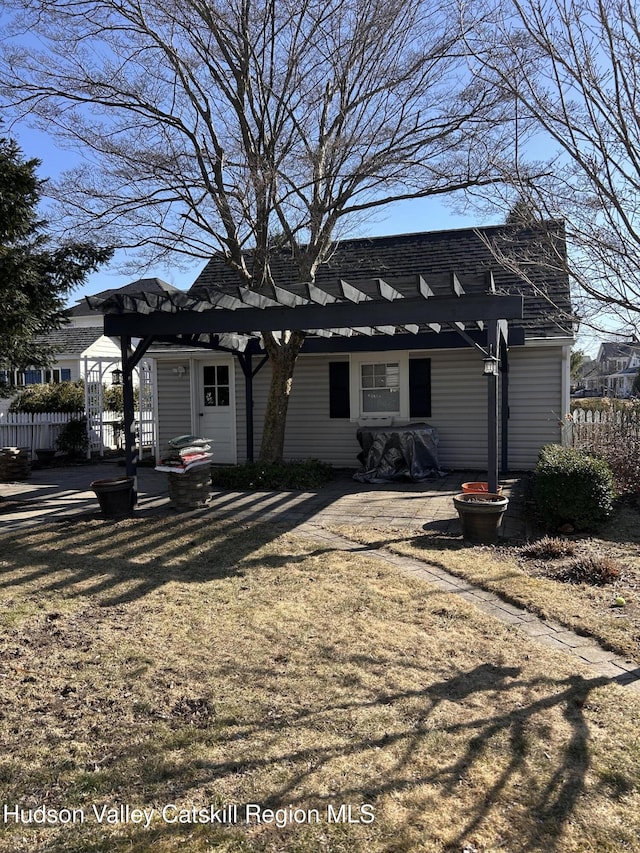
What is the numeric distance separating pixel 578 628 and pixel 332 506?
178 inches

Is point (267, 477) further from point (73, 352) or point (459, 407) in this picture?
point (73, 352)

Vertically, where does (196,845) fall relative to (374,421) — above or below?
below

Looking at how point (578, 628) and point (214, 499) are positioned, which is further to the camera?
point (214, 499)

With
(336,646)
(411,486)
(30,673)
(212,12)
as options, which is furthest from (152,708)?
(212,12)

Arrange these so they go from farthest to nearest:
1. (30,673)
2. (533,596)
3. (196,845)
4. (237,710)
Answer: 1. (533,596)
2. (30,673)
3. (237,710)
4. (196,845)

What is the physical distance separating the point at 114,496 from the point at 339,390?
226 inches

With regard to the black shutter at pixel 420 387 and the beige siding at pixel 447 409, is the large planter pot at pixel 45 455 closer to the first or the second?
the beige siding at pixel 447 409

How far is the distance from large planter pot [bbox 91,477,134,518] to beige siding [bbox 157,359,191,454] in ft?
17.7

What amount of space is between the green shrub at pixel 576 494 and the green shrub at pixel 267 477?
4.00 metres

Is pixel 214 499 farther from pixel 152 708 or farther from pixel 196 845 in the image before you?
pixel 196 845

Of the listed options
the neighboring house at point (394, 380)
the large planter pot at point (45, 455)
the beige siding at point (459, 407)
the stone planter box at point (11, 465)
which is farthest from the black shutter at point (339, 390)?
the large planter pot at point (45, 455)

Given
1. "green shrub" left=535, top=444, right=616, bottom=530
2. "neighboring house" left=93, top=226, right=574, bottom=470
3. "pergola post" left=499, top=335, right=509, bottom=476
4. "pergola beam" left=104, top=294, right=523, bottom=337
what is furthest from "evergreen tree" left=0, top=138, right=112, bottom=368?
"pergola post" left=499, top=335, right=509, bottom=476

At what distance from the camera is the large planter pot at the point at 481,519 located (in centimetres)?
599

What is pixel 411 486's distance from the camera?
9.67 m
